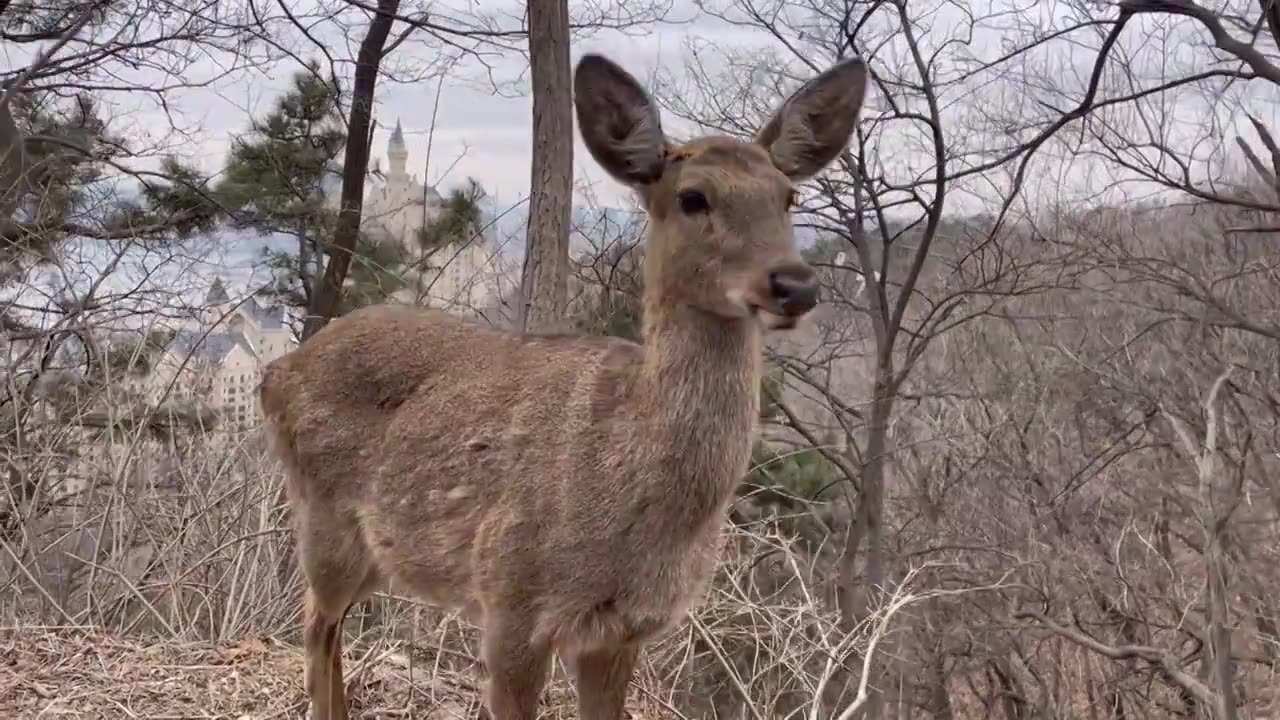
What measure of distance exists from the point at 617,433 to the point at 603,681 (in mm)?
1023

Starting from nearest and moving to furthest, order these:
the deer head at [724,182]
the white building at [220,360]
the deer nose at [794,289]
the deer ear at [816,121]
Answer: the deer nose at [794,289] → the deer head at [724,182] → the deer ear at [816,121] → the white building at [220,360]

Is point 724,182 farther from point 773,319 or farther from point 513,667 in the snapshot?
point 513,667

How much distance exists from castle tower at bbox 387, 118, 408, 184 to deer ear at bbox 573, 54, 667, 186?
551 cm

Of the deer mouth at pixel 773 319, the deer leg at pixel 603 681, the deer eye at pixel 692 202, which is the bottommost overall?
the deer leg at pixel 603 681

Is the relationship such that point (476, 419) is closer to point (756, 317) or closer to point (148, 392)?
point (756, 317)

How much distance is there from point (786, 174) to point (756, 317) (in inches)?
32.2

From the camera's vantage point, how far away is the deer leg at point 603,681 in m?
4.07

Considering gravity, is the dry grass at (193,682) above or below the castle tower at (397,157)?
below

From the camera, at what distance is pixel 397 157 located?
9289 mm

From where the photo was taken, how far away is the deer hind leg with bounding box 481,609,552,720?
3664 millimetres

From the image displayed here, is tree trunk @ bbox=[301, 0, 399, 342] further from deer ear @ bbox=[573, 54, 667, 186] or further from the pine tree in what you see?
deer ear @ bbox=[573, 54, 667, 186]

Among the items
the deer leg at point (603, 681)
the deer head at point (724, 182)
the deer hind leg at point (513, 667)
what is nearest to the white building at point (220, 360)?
the deer leg at point (603, 681)

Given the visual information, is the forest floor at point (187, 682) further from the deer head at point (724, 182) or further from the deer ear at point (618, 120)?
the deer ear at point (618, 120)

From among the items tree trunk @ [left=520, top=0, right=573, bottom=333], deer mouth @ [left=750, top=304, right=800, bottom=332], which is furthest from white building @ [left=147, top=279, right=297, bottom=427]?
deer mouth @ [left=750, top=304, right=800, bottom=332]
